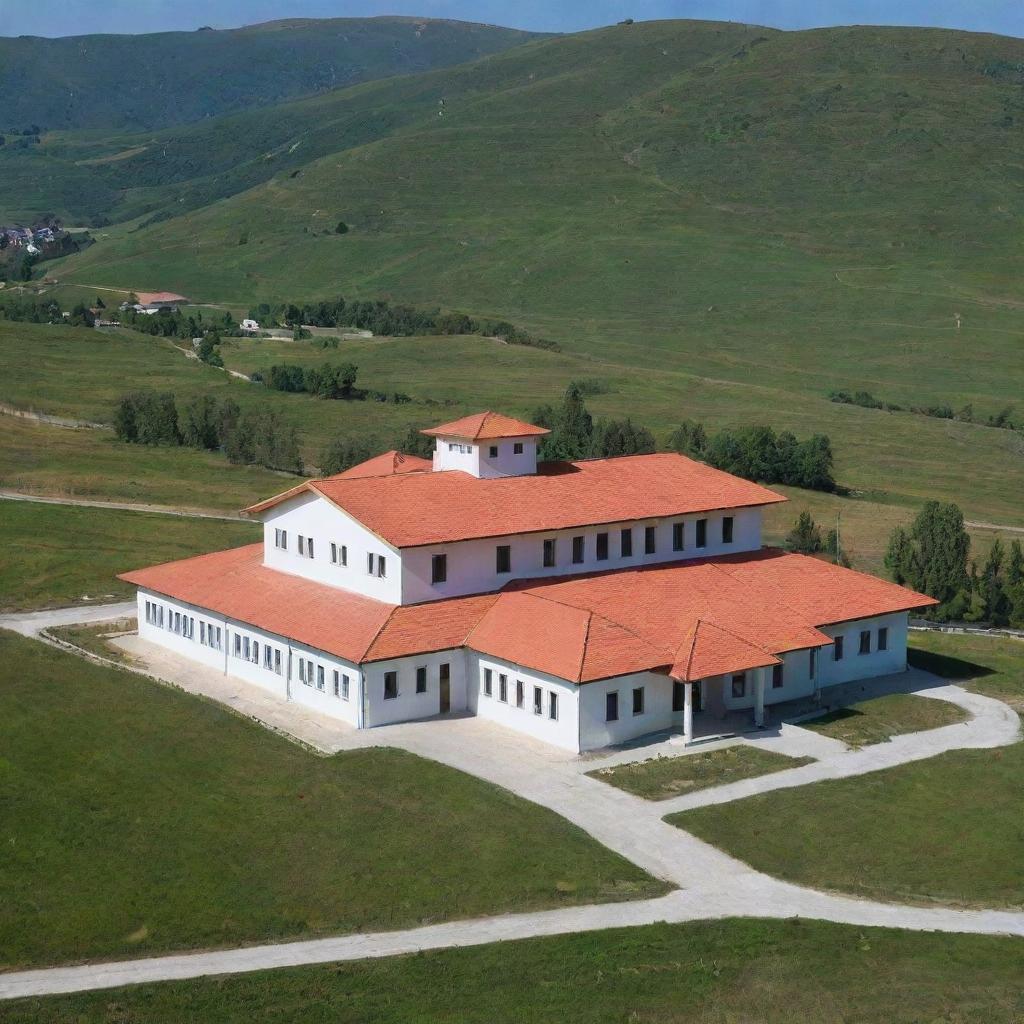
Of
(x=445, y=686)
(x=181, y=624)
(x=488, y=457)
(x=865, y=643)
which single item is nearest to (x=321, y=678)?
(x=445, y=686)

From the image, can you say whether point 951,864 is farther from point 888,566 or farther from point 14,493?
point 14,493

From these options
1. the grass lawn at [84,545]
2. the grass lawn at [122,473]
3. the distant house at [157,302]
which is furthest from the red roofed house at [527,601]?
the distant house at [157,302]

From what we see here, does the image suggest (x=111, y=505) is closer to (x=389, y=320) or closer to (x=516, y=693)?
(x=516, y=693)

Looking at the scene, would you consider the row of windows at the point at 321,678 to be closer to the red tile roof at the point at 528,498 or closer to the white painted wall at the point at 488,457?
the red tile roof at the point at 528,498

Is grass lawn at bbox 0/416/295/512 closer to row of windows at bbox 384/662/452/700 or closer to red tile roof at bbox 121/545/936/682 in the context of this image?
red tile roof at bbox 121/545/936/682

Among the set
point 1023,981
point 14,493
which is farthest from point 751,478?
point 1023,981

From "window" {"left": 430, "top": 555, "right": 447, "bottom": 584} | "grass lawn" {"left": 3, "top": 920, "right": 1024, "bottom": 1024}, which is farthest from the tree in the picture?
"grass lawn" {"left": 3, "top": 920, "right": 1024, "bottom": 1024}
